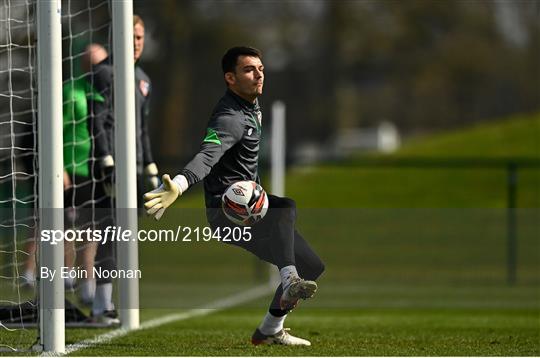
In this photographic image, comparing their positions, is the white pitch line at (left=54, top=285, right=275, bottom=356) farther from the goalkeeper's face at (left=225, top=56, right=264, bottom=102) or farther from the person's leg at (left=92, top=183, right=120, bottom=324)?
the goalkeeper's face at (left=225, top=56, right=264, bottom=102)

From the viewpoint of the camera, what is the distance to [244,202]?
7.09 meters

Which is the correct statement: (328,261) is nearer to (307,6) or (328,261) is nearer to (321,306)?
(321,306)

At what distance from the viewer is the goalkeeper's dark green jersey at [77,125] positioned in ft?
31.4

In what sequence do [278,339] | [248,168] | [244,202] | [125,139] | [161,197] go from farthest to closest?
[125,139], [278,339], [248,168], [244,202], [161,197]

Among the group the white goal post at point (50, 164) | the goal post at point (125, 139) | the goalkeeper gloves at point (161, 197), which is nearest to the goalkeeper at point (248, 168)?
the goalkeeper gloves at point (161, 197)

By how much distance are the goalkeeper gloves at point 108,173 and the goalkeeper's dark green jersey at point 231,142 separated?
7.83 ft

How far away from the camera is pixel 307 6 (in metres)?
41.1

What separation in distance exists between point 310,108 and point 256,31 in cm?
766

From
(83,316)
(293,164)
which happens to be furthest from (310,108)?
(83,316)

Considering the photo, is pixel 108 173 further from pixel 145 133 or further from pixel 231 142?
pixel 231 142

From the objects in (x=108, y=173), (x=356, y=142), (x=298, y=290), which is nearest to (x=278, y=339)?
(x=298, y=290)

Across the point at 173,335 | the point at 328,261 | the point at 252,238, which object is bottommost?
the point at 328,261

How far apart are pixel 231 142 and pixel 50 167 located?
3.91 ft

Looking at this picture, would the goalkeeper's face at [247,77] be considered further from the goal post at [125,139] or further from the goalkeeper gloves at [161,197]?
the goal post at [125,139]
